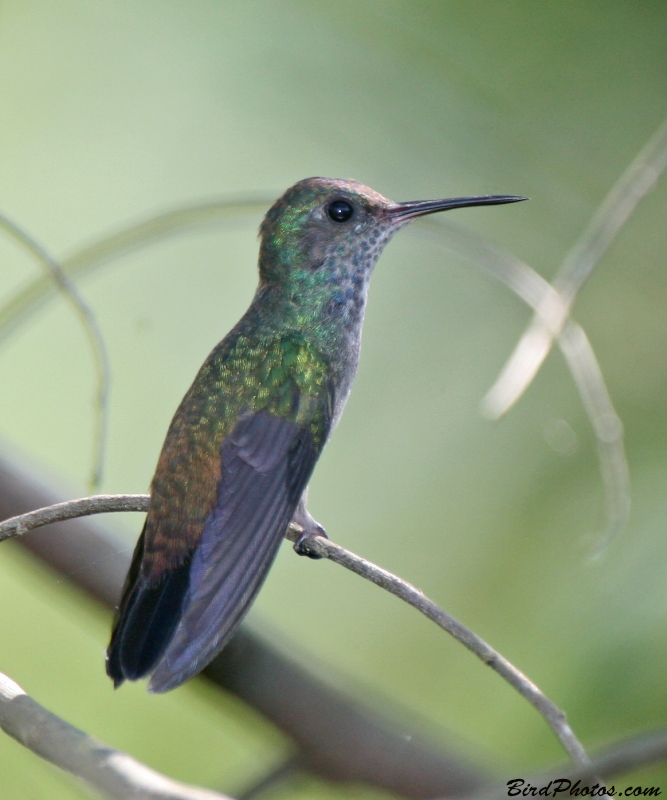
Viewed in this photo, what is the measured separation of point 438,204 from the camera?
2.08 metres

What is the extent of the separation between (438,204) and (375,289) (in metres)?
2.11

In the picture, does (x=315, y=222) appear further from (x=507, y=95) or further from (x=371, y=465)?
(x=507, y=95)

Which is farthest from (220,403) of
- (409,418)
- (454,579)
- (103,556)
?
(409,418)

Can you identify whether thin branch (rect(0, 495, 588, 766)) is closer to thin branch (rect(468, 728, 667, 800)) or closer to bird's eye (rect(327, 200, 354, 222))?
thin branch (rect(468, 728, 667, 800))

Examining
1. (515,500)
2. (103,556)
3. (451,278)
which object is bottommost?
(103,556)

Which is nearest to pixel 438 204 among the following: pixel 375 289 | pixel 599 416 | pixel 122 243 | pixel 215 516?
pixel 599 416

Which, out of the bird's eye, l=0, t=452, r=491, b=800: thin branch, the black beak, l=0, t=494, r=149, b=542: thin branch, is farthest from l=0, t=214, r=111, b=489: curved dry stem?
the black beak

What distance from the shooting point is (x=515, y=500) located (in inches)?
136

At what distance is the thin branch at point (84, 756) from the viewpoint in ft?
2.82

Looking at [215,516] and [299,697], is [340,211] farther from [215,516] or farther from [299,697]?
[299,697]

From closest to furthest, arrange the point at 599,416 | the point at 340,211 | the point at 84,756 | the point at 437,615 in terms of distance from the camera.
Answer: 1. the point at 84,756
2. the point at 437,615
3. the point at 599,416
4. the point at 340,211

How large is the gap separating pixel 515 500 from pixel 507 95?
183 cm

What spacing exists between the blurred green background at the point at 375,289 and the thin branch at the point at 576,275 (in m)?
0.98

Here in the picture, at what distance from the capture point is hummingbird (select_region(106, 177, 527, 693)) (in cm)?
156
